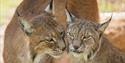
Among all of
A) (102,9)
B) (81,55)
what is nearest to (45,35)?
(81,55)

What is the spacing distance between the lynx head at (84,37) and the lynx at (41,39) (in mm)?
112

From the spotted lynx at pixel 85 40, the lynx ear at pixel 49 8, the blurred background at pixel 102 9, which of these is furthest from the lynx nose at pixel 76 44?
the blurred background at pixel 102 9

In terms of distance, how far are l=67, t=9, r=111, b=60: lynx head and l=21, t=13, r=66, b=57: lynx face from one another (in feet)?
0.39

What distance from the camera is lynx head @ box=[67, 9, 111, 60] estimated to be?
2889 mm

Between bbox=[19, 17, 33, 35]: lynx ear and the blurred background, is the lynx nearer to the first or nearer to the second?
bbox=[19, 17, 33, 35]: lynx ear

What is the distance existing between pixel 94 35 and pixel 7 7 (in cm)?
213

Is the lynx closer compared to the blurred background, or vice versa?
the lynx

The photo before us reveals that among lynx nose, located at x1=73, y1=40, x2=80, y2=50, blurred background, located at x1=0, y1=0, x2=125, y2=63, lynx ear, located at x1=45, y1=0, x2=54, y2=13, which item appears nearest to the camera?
lynx nose, located at x1=73, y1=40, x2=80, y2=50

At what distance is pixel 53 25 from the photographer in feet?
9.10

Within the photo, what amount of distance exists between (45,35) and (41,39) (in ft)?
0.10

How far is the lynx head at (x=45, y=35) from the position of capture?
2705 mm

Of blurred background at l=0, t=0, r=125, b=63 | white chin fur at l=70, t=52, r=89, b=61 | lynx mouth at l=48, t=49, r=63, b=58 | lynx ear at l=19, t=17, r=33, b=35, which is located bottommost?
blurred background at l=0, t=0, r=125, b=63

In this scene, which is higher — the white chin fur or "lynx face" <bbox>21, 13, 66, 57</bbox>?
"lynx face" <bbox>21, 13, 66, 57</bbox>

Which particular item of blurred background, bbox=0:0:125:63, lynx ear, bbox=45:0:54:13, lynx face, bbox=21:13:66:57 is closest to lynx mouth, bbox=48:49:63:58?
lynx face, bbox=21:13:66:57
